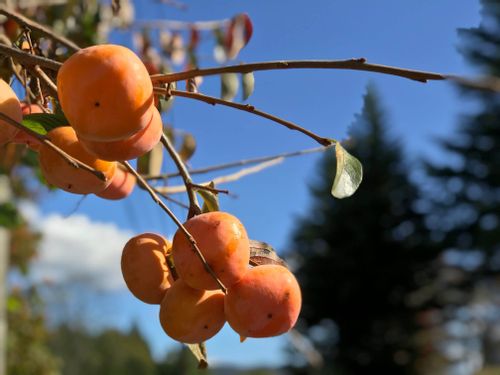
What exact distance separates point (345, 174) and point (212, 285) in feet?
0.42

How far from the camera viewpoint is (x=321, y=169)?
1416cm

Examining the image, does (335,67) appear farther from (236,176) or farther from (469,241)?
(469,241)

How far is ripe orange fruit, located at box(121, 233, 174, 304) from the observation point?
468mm

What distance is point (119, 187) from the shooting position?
60 cm

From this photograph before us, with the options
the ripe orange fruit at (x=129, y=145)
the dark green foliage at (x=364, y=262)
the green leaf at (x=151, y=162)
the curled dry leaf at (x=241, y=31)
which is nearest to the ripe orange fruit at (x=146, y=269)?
the ripe orange fruit at (x=129, y=145)

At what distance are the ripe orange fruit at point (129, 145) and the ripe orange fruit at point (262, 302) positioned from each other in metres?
0.12

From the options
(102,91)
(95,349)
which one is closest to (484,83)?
(102,91)

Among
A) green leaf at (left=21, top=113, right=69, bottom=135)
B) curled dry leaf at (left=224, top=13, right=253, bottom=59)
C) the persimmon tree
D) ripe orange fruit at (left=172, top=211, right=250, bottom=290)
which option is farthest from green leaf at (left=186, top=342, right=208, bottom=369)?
curled dry leaf at (left=224, top=13, right=253, bottom=59)

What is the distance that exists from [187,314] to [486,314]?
15262 millimetres

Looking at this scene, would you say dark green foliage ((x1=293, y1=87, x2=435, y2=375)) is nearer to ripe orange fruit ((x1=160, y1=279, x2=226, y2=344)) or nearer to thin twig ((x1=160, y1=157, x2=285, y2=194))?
thin twig ((x1=160, y1=157, x2=285, y2=194))

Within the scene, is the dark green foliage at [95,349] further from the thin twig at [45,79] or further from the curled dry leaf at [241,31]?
the thin twig at [45,79]

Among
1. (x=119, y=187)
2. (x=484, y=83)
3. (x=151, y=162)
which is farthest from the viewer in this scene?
(x=151, y=162)

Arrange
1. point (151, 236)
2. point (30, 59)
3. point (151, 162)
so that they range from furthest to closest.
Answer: point (151, 162) < point (151, 236) < point (30, 59)

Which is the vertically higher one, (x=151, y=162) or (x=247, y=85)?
(x=247, y=85)
